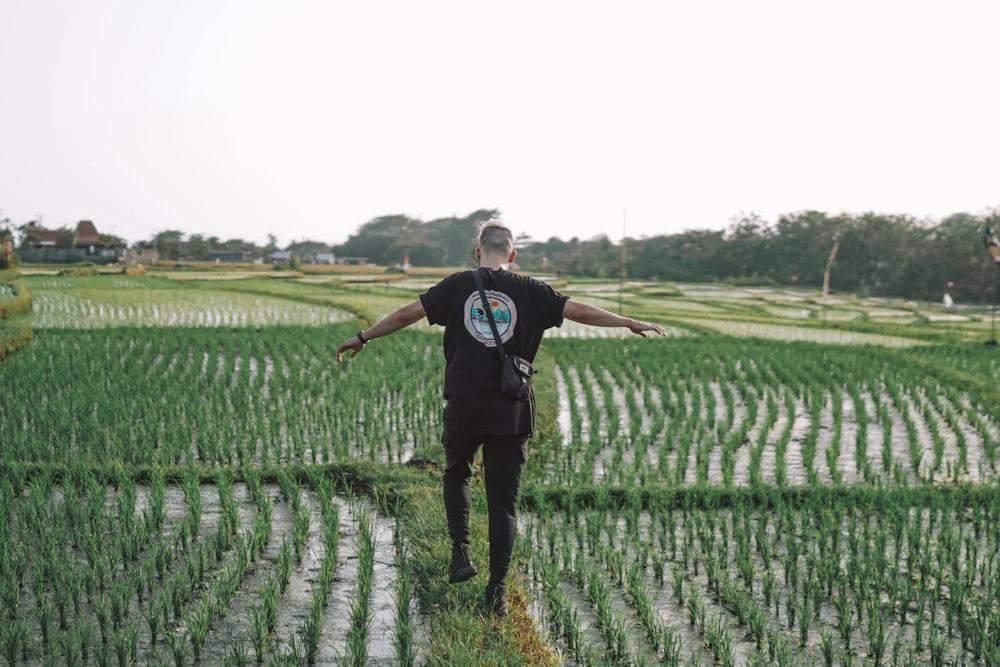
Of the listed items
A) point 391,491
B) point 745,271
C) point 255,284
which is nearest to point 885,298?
point 745,271

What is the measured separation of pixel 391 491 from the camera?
454cm

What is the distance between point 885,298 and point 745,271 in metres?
4.30

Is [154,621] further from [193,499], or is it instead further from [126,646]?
[193,499]

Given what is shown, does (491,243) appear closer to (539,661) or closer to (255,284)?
(539,661)

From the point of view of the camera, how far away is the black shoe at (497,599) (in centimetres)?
298

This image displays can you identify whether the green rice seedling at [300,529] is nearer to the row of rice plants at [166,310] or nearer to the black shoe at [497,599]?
the black shoe at [497,599]

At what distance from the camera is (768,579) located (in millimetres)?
3330

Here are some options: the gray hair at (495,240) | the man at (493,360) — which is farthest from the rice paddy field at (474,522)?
the gray hair at (495,240)

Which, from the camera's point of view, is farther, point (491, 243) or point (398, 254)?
point (398, 254)

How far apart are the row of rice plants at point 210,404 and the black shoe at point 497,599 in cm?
240

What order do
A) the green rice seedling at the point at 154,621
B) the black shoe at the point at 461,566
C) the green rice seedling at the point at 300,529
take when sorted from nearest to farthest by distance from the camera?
the green rice seedling at the point at 154,621, the black shoe at the point at 461,566, the green rice seedling at the point at 300,529

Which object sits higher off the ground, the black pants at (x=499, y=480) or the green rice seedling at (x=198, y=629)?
the black pants at (x=499, y=480)

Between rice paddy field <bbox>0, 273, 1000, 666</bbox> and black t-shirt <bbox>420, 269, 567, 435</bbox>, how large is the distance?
23.6 inches

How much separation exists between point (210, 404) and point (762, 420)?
4.14 meters
